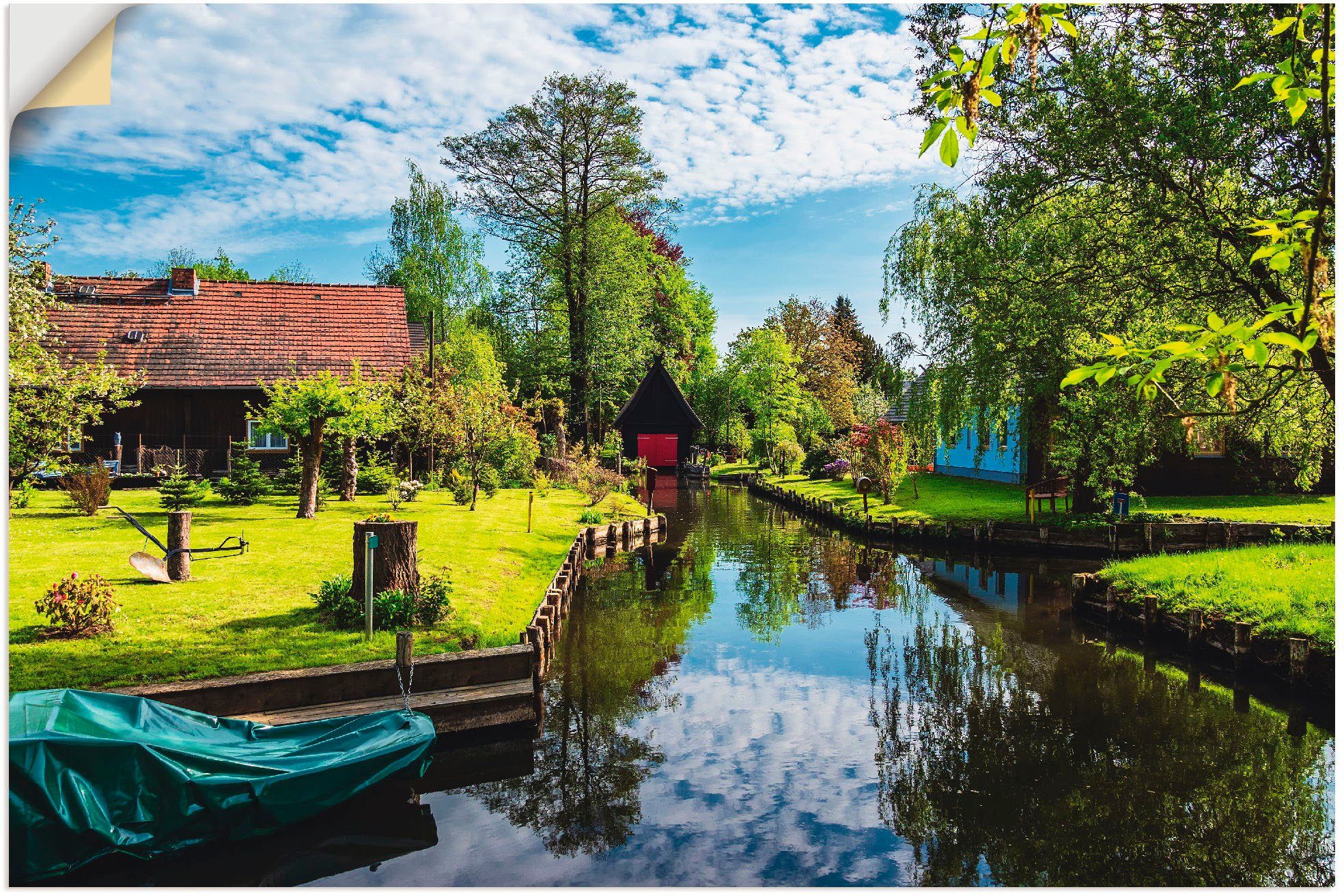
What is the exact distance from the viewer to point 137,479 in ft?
67.5

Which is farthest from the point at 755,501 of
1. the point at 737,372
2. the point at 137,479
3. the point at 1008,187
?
the point at 137,479

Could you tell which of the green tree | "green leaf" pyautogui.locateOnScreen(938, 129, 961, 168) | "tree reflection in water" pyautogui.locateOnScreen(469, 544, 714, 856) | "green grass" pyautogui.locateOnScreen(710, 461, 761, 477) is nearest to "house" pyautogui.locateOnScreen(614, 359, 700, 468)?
"green grass" pyautogui.locateOnScreen(710, 461, 761, 477)

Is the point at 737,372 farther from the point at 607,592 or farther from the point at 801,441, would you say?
the point at 607,592

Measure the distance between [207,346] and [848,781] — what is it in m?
24.6

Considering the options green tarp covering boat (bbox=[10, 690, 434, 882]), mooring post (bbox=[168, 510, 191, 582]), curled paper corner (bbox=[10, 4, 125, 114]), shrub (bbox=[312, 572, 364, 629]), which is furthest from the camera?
mooring post (bbox=[168, 510, 191, 582])

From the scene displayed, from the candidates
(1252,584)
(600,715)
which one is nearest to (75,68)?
(600,715)

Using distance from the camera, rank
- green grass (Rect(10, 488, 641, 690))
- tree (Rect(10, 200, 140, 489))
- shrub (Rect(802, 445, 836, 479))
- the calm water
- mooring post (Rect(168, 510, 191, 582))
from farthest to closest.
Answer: shrub (Rect(802, 445, 836, 479)), mooring post (Rect(168, 510, 191, 582)), tree (Rect(10, 200, 140, 489)), green grass (Rect(10, 488, 641, 690)), the calm water

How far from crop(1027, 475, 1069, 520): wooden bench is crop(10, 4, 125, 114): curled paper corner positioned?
2007cm

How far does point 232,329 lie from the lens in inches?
976

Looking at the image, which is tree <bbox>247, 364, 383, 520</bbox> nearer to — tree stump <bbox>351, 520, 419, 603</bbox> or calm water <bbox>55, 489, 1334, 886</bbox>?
tree stump <bbox>351, 520, 419, 603</bbox>

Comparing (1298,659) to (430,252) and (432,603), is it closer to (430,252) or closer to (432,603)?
(432,603)

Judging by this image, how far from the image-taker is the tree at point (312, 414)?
15.4m

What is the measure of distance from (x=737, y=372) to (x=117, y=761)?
41.4 m

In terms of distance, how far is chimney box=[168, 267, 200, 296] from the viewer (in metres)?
25.2
